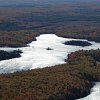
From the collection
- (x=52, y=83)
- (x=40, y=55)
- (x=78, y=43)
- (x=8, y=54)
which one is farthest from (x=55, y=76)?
(x=78, y=43)

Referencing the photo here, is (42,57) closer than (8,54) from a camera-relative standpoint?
Yes

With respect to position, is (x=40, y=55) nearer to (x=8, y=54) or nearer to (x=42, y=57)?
(x=42, y=57)

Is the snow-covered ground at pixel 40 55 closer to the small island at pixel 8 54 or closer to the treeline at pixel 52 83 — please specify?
the small island at pixel 8 54

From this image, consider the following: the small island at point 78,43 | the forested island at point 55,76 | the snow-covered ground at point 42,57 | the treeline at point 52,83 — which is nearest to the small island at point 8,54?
the forested island at point 55,76

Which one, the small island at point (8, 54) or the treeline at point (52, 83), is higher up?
the treeline at point (52, 83)

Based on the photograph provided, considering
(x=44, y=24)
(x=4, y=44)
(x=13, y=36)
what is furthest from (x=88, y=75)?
(x=44, y=24)

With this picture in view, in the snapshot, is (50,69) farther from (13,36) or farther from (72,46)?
(13,36)

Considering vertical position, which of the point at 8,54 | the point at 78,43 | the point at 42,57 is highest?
the point at 42,57
